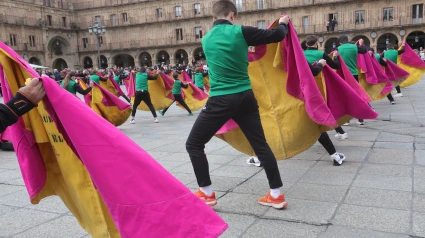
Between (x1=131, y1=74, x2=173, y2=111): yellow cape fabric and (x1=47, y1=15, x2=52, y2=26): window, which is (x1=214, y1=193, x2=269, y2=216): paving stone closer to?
(x1=131, y1=74, x2=173, y2=111): yellow cape fabric

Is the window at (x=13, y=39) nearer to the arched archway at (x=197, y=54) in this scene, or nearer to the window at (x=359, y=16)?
the arched archway at (x=197, y=54)

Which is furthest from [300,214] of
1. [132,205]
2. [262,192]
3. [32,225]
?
[32,225]

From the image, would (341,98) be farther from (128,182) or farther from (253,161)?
(128,182)

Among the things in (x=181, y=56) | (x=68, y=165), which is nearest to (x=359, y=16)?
(x=181, y=56)

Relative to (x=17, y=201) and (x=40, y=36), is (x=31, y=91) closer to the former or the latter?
(x=17, y=201)

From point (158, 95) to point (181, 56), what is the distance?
123 ft

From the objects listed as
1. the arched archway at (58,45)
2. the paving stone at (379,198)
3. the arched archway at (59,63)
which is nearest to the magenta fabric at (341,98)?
the paving stone at (379,198)

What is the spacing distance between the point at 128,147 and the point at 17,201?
2.90 m

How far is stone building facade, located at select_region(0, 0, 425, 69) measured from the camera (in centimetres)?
3959

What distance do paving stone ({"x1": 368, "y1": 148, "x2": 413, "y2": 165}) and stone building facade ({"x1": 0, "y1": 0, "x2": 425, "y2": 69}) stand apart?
3636cm

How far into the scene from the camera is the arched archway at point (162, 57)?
49.2m

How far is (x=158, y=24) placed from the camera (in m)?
48.0

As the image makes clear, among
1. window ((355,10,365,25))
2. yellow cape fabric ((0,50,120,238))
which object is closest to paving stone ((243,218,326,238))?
yellow cape fabric ((0,50,120,238))

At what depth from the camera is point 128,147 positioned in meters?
2.13
